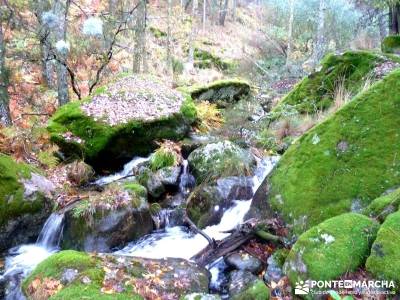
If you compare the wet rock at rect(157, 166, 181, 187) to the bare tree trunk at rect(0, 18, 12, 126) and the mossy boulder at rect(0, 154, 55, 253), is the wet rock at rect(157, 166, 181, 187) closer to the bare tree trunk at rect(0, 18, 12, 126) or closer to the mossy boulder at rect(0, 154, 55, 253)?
the mossy boulder at rect(0, 154, 55, 253)

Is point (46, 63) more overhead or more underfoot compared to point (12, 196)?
more overhead

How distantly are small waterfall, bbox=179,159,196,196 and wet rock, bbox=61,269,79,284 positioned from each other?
3.15m

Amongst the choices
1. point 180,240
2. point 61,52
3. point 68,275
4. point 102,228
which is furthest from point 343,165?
point 61,52

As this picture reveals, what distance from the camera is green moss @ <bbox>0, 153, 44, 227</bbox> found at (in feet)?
18.7

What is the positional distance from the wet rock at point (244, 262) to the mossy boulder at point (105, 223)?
5.72 ft

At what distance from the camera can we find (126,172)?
26.7 ft

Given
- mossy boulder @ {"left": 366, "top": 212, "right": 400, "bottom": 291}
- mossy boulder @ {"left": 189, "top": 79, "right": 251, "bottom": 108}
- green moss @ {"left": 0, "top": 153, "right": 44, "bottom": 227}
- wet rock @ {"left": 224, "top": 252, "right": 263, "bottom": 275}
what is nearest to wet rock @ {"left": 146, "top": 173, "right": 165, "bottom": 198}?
green moss @ {"left": 0, "top": 153, "right": 44, "bottom": 227}

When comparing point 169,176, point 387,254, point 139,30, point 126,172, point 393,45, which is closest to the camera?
point 387,254

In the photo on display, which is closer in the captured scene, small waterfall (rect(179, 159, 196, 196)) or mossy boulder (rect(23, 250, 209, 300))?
mossy boulder (rect(23, 250, 209, 300))

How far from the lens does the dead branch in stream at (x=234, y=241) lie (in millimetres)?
4805

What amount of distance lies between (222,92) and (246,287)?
9.22m

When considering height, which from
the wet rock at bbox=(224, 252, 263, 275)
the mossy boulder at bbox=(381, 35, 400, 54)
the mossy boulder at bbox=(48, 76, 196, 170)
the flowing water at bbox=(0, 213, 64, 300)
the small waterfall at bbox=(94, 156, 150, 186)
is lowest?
the flowing water at bbox=(0, 213, 64, 300)

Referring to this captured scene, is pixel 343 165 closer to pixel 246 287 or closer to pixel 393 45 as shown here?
pixel 246 287

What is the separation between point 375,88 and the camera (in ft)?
16.0
